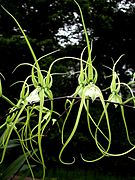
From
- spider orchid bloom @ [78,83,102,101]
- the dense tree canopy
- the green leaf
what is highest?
the dense tree canopy

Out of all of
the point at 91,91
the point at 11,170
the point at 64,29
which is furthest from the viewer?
the point at 64,29

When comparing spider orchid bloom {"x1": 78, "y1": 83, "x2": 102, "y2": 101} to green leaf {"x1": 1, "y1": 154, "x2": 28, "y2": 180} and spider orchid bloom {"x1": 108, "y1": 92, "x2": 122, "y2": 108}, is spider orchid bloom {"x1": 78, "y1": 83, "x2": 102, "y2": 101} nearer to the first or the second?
spider orchid bloom {"x1": 108, "y1": 92, "x2": 122, "y2": 108}

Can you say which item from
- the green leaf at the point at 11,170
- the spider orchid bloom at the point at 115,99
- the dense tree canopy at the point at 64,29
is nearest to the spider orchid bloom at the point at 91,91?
the spider orchid bloom at the point at 115,99

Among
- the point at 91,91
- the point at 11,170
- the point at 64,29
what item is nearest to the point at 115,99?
the point at 91,91

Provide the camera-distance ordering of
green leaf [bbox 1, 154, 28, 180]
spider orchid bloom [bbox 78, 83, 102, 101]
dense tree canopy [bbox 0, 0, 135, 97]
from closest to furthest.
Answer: spider orchid bloom [bbox 78, 83, 102, 101], green leaf [bbox 1, 154, 28, 180], dense tree canopy [bbox 0, 0, 135, 97]

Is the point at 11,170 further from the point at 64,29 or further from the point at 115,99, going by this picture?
the point at 64,29

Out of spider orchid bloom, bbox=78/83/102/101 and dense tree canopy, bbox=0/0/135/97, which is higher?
dense tree canopy, bbox=0/0/135/97

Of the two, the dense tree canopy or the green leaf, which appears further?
the dense tree canopy

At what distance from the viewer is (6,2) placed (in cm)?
664

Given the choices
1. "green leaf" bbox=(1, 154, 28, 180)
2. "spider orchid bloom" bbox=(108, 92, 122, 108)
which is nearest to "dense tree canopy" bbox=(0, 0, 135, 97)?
"green leaf" bbox=(1, 154, 28, 180)

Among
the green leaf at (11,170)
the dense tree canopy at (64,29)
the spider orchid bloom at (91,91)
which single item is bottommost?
the green leaf at (11,170)

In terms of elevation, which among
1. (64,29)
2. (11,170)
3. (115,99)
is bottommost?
(11,170)

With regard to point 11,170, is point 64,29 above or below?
above

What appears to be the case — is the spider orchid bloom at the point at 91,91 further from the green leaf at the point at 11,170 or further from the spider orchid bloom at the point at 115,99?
the green leaf at the point at 11,170
